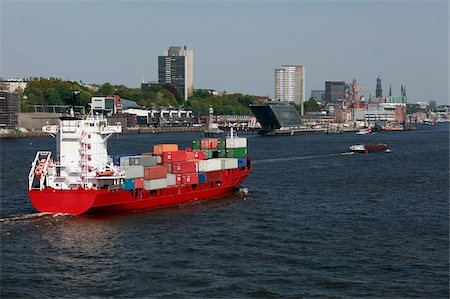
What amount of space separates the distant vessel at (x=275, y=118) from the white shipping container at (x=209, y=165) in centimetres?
12829

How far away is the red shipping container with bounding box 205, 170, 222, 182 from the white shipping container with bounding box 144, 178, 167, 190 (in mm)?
5871

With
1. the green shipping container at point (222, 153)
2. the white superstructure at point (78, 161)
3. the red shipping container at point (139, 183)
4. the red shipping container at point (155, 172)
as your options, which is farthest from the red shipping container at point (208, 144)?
the white superstructure at point (78, 161)

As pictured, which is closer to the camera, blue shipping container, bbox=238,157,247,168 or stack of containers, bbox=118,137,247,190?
stack of containers, bbox=118,137,247,190

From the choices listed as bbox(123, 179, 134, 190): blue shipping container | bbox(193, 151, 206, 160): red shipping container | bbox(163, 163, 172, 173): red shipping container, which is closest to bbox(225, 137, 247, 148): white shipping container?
bbox(193, 151, 206, 160): red shipping container

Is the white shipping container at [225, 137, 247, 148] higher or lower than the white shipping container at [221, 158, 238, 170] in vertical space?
higher

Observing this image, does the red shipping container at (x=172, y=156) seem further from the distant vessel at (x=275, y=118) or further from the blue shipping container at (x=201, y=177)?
the distant vessel at (x=275, y=118)

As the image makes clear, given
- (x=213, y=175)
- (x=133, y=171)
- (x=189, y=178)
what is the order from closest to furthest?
(x=133, y=171), (x=189, y=178), (x=213, y=175)

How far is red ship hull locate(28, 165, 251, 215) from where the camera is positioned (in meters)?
43.9

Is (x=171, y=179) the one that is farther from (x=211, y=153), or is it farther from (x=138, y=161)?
(x=211, y=153)

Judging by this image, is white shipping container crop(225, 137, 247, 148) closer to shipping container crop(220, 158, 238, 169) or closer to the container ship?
shipping container crop(220, 158, 238, 169)

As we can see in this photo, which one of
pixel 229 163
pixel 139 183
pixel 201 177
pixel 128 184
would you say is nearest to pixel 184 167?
pixel 201 177

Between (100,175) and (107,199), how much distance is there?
1544mm

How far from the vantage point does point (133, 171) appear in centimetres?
4712

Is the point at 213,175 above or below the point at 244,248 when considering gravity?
above
